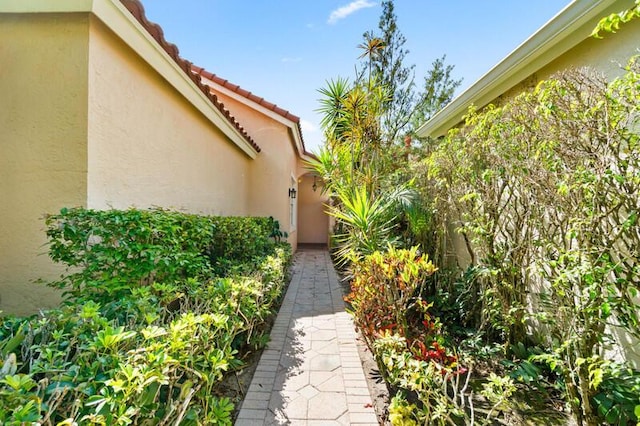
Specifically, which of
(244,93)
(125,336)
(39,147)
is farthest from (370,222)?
(244,93)

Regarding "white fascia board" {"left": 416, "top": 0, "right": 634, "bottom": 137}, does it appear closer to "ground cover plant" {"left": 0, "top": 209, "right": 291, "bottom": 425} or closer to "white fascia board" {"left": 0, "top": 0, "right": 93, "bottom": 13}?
"ground cover plant" {"left": 0, "top": 209, "right": 291, "bottom": 425}

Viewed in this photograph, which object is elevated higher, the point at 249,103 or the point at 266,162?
the point at 249,103

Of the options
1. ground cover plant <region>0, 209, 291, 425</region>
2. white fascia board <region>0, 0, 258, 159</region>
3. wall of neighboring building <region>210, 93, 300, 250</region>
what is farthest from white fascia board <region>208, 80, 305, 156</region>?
ground cover plant <region>0, 209, 291, 425</region>

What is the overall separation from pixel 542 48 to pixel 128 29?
6.11 m

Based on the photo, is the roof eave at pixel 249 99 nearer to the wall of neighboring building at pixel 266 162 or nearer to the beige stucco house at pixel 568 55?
the wall of neighboring building at pixel 266 162

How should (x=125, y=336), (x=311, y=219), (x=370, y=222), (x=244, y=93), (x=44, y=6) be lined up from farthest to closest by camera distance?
(x=311, y=219) < (x=244, y=93) < (x=370, y=222) < (x=44, y=6) < (x=125, y=336)

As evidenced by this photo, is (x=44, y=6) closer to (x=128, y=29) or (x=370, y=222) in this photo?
(x=128, y=29)

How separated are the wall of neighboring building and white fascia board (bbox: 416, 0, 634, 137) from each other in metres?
6.95

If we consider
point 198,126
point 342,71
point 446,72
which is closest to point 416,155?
point 342,71

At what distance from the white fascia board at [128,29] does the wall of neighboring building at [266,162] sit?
17.5 ft

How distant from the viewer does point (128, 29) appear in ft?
12.4

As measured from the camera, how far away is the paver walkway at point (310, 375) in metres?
3.01

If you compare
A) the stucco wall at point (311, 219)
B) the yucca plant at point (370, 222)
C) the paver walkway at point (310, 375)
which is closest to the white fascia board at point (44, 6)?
the paver walkway at point (310, 375)

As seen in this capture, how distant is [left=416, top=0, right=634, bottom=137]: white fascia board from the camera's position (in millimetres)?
3568
